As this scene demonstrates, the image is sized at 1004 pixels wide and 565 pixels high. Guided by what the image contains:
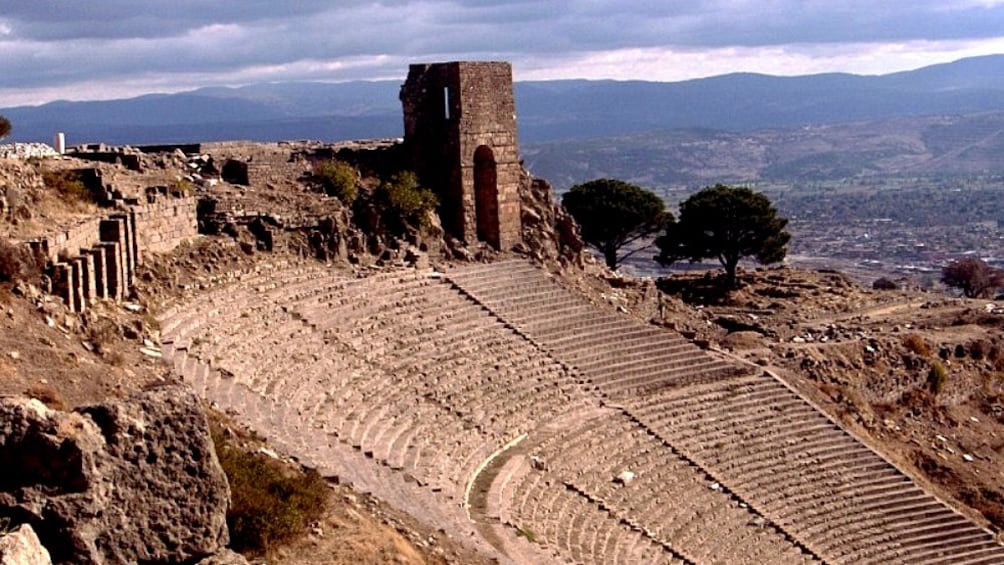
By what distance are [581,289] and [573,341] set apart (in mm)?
3716

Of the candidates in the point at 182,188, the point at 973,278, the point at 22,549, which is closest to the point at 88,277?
the point at 182,188

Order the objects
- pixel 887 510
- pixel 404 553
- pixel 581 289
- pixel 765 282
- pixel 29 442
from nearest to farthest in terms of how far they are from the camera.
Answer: pixel 29 442 < pixel 404 553 < pixel 887 510 < pixel 581 289 < pixel 765 282

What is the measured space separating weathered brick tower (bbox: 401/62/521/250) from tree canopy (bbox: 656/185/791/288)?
45.0 ft

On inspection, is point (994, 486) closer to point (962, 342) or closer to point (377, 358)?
point (962, 342)

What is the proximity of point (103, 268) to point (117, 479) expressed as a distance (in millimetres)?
10413

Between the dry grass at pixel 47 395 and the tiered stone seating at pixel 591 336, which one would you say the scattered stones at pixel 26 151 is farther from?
the dry grass at pixel 47 395

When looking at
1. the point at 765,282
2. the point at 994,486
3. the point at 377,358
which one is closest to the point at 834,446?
the point at 994,486

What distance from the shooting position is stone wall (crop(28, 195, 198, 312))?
57.8ft

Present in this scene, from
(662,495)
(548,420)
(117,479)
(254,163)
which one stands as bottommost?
(662,495)

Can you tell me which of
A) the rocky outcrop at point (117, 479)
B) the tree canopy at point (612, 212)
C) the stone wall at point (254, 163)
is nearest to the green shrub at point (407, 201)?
the stone wall at point (254, 163)

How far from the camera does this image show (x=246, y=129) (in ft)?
524

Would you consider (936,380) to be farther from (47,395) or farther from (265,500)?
(47,395)

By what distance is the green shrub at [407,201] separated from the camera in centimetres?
2869

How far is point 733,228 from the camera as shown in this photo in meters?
43.2
